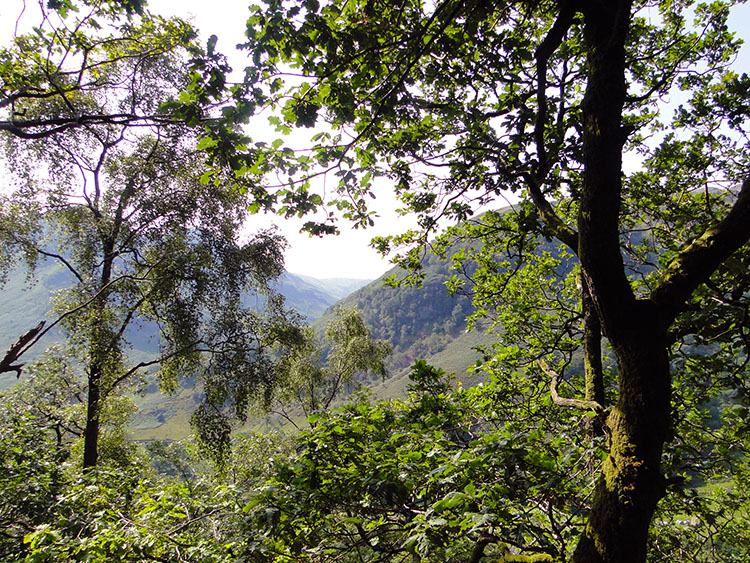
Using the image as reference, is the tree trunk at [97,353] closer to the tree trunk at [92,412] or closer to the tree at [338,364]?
the tree trunk at [92,412]

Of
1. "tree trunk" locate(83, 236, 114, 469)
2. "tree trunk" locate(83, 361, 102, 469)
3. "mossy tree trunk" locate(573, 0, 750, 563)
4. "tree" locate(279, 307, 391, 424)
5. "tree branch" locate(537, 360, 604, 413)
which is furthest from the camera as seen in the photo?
"tree" locate(279, 307, 391, 424)

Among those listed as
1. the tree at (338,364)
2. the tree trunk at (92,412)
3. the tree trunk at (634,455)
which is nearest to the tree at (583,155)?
the tree trunk at (634,455)

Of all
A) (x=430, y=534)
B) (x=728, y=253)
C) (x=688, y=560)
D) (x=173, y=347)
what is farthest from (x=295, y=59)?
(x=173, y=347)

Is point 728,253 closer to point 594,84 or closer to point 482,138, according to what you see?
point 594,84

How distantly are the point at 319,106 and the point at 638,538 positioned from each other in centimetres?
424

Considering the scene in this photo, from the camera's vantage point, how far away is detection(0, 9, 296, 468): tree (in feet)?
34.4

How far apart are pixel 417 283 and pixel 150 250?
1020 cm

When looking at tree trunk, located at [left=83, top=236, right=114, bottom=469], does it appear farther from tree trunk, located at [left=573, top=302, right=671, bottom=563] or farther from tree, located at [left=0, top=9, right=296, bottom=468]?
tree trunk, located at [left=573, top=302, right=671, bottom=563]

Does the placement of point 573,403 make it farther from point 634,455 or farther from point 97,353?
point 97,353

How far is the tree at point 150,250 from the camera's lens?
34.4 ft

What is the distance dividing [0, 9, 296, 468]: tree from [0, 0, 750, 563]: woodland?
3.6 inches

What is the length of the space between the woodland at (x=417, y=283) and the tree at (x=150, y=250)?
0.30ft

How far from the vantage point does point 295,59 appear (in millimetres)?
3406

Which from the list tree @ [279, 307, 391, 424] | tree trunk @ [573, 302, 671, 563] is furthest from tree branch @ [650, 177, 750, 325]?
tree @ [279, 307, 391, 424]
